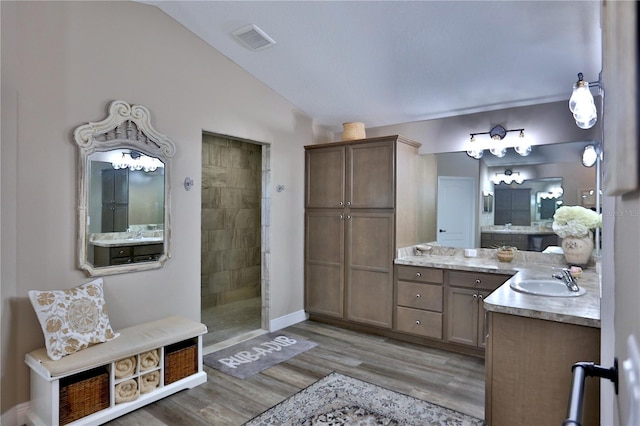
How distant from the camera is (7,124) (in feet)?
7.58

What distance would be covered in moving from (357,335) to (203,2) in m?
3.48

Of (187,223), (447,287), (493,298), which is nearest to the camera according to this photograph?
(493,298)

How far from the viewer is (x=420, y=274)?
376 cm

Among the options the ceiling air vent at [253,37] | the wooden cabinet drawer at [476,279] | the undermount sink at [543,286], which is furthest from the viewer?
the wooden cabinet drawer at [476,279]

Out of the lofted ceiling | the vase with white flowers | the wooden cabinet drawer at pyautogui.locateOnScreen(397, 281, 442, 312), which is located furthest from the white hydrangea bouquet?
the wooden cabinet drawer at pyautogui.locateOnScreen(397, 281, 442, 312)

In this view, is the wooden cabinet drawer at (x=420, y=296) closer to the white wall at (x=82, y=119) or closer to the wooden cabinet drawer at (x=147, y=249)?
the white wall at (x=82, y=119)

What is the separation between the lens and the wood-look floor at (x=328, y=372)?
253cm

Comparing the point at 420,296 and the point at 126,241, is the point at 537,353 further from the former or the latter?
the point at 126,241

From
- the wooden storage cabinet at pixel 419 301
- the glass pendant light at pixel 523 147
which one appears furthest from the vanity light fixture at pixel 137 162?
the glass pendant light at pixel 523 147

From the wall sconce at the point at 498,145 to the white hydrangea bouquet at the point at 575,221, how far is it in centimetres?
71

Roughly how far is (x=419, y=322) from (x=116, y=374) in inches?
106

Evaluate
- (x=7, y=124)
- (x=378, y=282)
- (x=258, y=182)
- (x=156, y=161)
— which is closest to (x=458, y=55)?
(x=378, y=282)

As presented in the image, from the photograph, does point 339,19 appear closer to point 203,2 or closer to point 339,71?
point 339,71

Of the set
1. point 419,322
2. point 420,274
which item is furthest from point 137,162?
point 419,322
